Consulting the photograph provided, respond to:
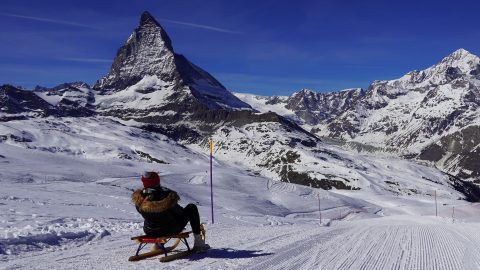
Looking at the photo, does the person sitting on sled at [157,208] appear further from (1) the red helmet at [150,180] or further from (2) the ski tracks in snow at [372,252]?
(2) the ski tracks in snow at [372,252]

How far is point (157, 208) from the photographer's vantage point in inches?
427

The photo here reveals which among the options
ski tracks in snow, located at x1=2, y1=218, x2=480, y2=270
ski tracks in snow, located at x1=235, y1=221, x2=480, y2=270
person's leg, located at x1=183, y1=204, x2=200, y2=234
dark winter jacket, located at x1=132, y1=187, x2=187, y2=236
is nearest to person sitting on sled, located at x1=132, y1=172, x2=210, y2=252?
dark winter jacket, located at x1=132, y1=187, x2=187, y2=236

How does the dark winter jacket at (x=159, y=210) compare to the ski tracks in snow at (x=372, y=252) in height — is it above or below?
above

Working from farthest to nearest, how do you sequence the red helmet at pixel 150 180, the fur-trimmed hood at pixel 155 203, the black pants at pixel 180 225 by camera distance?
the black pants at pixel 180 225 < the red helmet at pixel 150 180 < the fur-trimmed hood at pixel 155 203

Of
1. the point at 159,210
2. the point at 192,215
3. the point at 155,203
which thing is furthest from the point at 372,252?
the point at 155,203

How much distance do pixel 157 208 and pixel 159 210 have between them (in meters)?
0.08

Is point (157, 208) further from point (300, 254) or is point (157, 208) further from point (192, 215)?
point (300, 254)

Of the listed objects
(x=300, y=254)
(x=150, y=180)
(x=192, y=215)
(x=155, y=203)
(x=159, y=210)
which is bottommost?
(x=300, y=254)

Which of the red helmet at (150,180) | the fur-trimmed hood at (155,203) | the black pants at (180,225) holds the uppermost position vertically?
the red helmet at (150,180)

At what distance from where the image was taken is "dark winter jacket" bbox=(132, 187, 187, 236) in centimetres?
1088

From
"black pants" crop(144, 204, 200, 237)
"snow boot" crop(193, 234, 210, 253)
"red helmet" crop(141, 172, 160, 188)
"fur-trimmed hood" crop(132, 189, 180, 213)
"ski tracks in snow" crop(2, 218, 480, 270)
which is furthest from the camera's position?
"snow boot" crop(193, 234, 210, 253)

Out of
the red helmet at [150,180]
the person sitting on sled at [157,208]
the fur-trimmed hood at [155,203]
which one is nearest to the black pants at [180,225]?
the person sitting on sled at [157,208]

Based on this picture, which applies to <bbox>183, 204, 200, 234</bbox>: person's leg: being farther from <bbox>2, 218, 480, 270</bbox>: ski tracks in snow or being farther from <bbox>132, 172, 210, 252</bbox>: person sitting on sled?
<bbox>2, 218, 480, 270</bbox>: ski tracks in snow

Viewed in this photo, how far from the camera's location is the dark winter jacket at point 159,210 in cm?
1088
